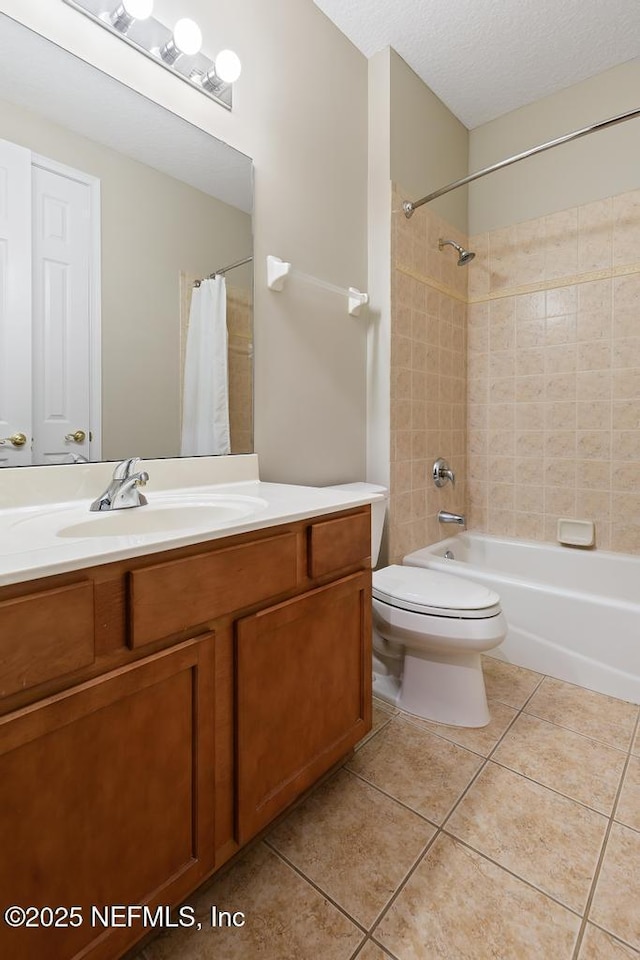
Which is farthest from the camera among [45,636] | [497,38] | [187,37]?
[497,38]

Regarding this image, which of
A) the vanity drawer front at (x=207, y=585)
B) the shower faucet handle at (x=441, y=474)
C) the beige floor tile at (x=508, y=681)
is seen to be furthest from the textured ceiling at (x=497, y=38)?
the beige floor tile at (x=508, y=681)

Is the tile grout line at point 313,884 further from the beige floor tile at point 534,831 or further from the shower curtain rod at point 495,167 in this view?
the shower curtain rod at point 495,167

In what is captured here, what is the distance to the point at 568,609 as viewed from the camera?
190 cm

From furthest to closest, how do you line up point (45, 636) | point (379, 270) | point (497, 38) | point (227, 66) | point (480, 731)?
point (379, 270), point (497, 38), point (480, 731), point (227, 66), point (45, 636)

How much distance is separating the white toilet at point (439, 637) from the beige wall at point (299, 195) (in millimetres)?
455

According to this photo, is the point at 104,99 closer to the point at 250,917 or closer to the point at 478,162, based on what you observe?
the point at 250,917

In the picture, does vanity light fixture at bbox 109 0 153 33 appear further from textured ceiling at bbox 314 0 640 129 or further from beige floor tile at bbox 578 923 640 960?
beige floor tile at bbox 578 923 640 960

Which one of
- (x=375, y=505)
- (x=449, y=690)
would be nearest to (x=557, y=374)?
(x=375, y=505)

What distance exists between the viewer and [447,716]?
5.44ft

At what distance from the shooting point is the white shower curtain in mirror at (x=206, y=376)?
1.49 m

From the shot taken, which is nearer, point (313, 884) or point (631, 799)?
point (313, 884)

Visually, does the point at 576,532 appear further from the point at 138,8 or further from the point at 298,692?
the point at 138,8

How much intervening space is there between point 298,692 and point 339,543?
14.2 inches

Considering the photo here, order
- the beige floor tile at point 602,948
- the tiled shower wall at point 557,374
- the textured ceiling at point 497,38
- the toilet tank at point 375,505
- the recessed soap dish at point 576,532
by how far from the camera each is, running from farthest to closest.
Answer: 1. the recessed soap dish at point 576,532
2. the tiled shower wall at point 557,374
3. the textured ceiling at point 497,38
4. the toilet tank at point 375,505
5. the beige floor tile at point 602,948
